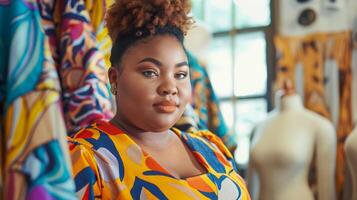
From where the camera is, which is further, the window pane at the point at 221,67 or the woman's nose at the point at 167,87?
the window pane at the point at 221,67

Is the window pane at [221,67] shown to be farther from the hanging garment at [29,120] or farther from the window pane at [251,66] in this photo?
the hanging garment at [29,120]

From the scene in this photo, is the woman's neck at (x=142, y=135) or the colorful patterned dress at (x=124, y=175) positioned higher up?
the woman's neck at (x=142, y=135)

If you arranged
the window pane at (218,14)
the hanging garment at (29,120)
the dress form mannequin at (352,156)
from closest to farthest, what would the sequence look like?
the hanging garment at (29,120)
the dress form mannequin at (352,156)
the window pane at (218,14)

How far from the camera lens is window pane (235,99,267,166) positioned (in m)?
2.76

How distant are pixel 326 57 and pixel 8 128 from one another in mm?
1965

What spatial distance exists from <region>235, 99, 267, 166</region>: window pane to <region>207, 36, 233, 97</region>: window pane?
94mm

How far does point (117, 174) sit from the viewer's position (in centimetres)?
79

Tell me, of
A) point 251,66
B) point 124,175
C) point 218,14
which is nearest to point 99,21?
point 124,175

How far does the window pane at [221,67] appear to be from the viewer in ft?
9.34

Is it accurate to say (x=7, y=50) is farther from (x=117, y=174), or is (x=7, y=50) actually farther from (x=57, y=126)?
(x=117, y=174)

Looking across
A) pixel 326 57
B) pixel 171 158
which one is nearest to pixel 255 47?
pixel 326 57

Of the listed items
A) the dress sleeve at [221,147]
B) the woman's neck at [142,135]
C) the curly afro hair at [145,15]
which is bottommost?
the dress sleeve at [221,147]

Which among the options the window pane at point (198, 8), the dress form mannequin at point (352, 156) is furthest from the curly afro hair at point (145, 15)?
the window pane at point (198, 8)

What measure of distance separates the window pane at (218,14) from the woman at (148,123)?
208cm
